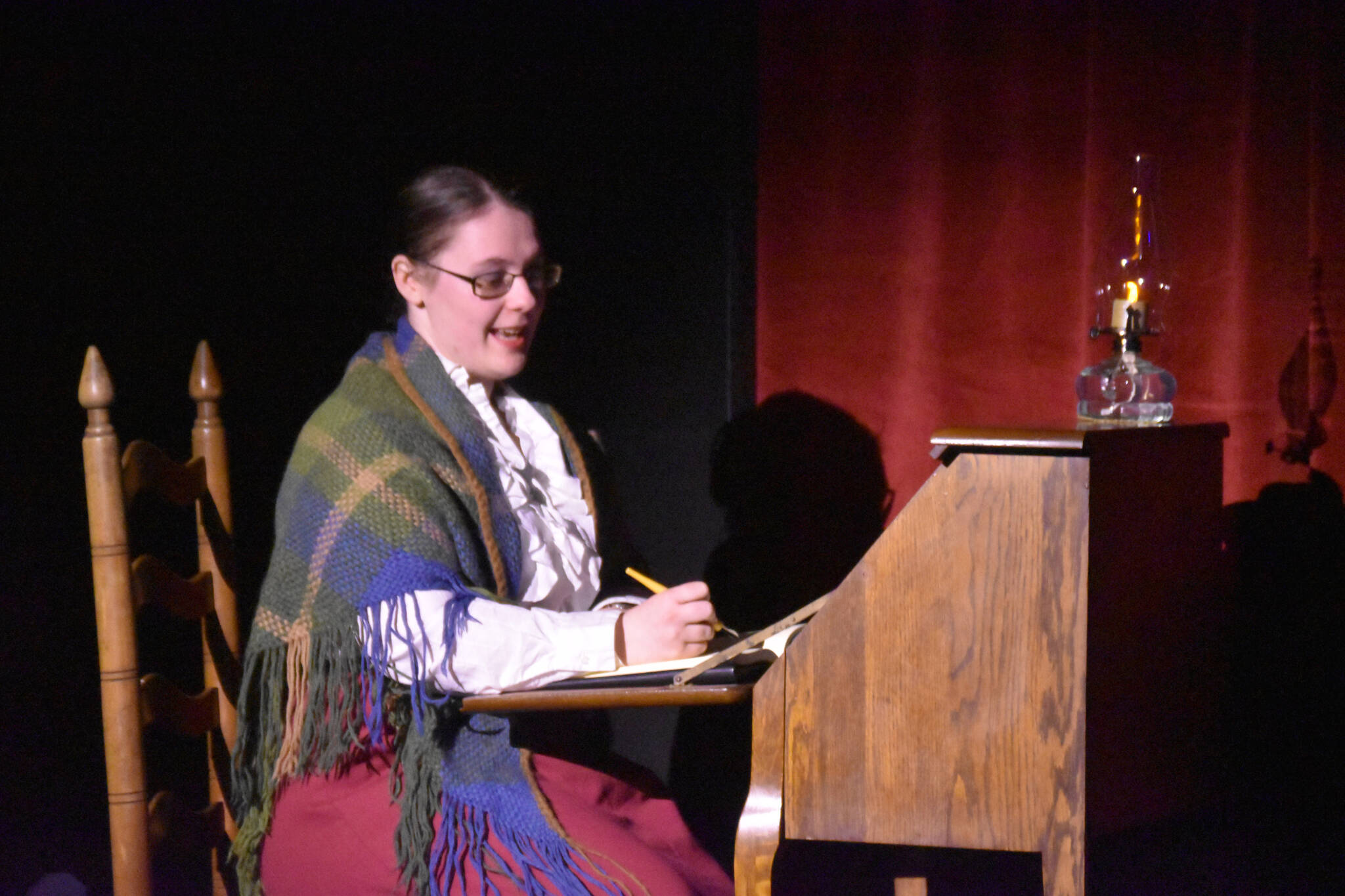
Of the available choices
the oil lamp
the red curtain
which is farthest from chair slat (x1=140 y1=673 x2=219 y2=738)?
the oil lamp

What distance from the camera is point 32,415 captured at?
1727mm

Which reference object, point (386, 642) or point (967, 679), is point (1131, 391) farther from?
point (386, 642)

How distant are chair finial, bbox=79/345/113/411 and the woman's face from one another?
0.43 meters

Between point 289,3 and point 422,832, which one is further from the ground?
point 289,3

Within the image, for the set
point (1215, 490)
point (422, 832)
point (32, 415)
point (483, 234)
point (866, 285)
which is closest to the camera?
point (422, 832)

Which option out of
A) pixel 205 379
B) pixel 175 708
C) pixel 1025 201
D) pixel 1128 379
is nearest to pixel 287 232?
pixel 205 379

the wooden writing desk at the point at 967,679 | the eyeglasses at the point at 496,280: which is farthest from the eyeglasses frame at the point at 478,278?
the wooden writing desk at the point at 967,679

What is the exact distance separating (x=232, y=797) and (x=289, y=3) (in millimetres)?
1428

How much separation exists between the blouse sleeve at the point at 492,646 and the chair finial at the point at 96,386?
43cm

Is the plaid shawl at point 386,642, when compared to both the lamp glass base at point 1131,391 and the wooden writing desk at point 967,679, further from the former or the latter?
the lamp glass base at point 1131,391

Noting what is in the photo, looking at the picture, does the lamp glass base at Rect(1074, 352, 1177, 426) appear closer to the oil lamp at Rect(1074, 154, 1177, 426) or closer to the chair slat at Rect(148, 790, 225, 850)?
the oil lamp at Rect(1074, 154, 1177, 426)

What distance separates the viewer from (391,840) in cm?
138

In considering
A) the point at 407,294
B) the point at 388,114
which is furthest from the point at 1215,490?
the point at 388,114

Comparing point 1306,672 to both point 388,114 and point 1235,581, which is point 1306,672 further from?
point 388,114
